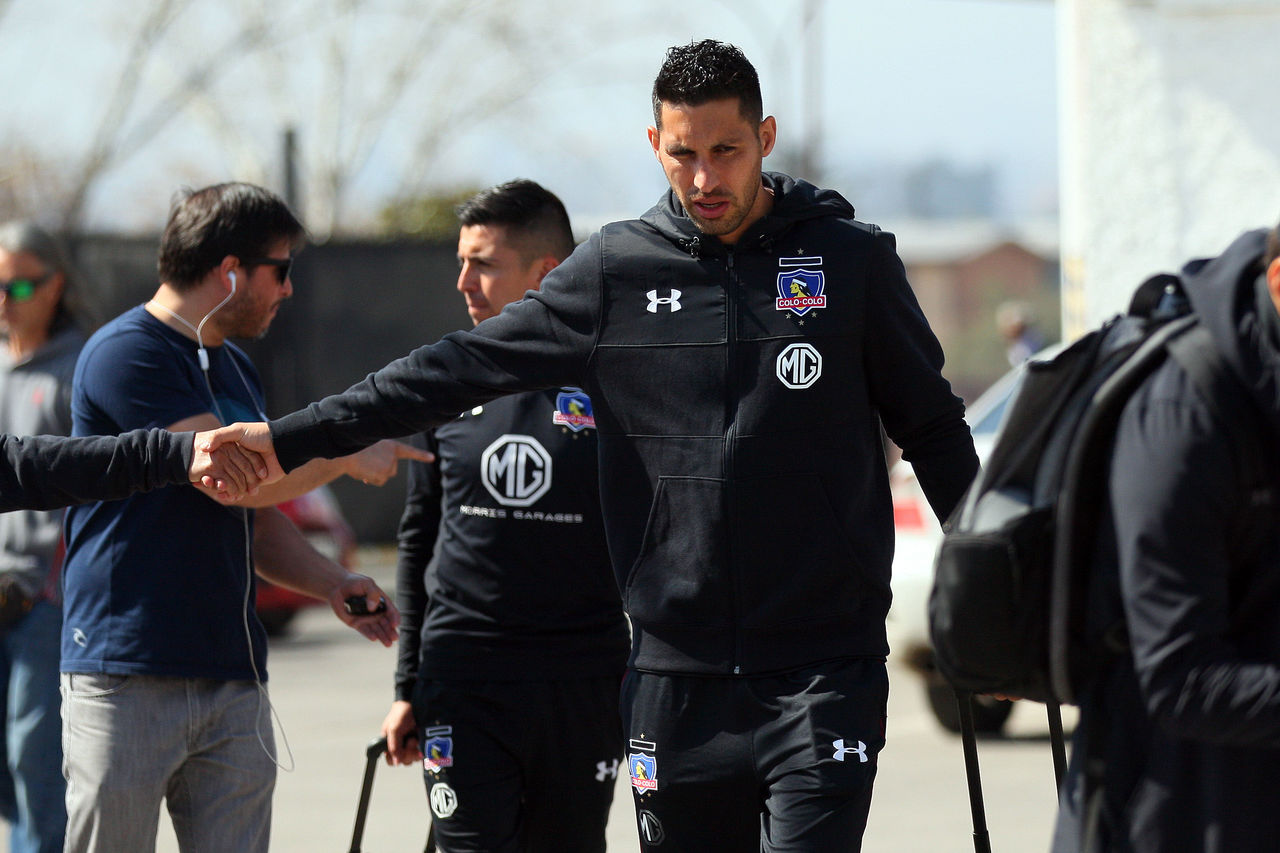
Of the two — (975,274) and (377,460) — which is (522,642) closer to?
(377,460)

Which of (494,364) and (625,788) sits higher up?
(494,364)

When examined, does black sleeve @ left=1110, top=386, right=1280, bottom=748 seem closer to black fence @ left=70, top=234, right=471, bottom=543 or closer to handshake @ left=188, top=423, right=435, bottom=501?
handshake @ left=188, top=423, right=435, bottom=501

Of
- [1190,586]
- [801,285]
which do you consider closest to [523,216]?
[801,285]

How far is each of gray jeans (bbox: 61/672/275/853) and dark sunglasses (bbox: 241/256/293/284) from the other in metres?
1.05

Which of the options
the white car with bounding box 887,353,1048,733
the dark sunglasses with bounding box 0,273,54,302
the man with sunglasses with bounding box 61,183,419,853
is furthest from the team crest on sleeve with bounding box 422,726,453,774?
the white car with bounding box 887,353,1048,733

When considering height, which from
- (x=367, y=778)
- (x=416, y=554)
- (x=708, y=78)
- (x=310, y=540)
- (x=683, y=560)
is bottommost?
(x=310, y=540)

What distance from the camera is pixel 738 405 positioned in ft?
11.8

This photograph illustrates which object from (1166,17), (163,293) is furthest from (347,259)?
(163,293)

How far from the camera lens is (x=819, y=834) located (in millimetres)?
3414

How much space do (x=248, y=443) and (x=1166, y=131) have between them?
825 centimetres

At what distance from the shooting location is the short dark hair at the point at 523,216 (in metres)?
4.85

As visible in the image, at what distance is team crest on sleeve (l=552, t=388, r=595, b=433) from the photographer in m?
4.62

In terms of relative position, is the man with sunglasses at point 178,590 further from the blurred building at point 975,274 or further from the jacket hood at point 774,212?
the blurred building at point 975,274

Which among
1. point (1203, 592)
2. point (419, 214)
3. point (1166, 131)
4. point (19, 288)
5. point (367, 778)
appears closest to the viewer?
point (1203, 592)
